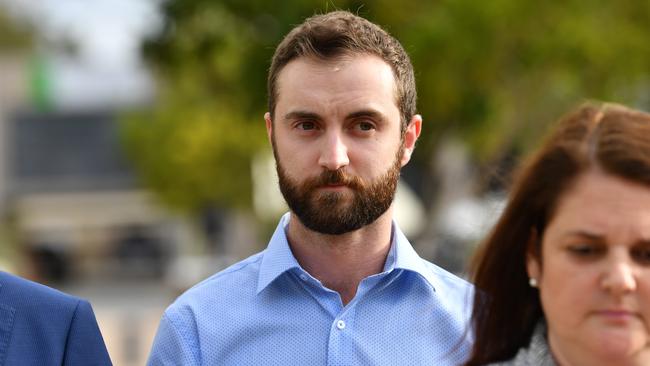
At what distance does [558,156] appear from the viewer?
253cm

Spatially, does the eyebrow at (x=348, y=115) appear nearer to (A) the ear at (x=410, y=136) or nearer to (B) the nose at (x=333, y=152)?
(B) the nose at (x=333, y=152)

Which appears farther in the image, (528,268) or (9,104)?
(9,104)

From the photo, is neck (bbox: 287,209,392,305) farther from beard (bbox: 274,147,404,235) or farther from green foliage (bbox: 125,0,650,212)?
green foliage (bbox: 125,0,650,212)

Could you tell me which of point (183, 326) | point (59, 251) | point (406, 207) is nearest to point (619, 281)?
point (183, 326)

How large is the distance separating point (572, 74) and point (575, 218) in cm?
1375

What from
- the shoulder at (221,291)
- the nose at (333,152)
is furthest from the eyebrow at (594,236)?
the shoulder at (221,291)

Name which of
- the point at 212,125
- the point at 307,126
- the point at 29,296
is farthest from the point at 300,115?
the point at 212,125

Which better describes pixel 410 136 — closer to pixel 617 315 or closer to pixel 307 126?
pixel 307 126

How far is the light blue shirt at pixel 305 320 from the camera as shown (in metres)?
3.32

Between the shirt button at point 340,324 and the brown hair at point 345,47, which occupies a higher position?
the brown hair at point 345,47

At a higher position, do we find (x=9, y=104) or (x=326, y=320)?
(x=326, y=320)

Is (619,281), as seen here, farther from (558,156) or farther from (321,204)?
(321,204)

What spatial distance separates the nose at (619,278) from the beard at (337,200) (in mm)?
998

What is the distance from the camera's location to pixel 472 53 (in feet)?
46.8
